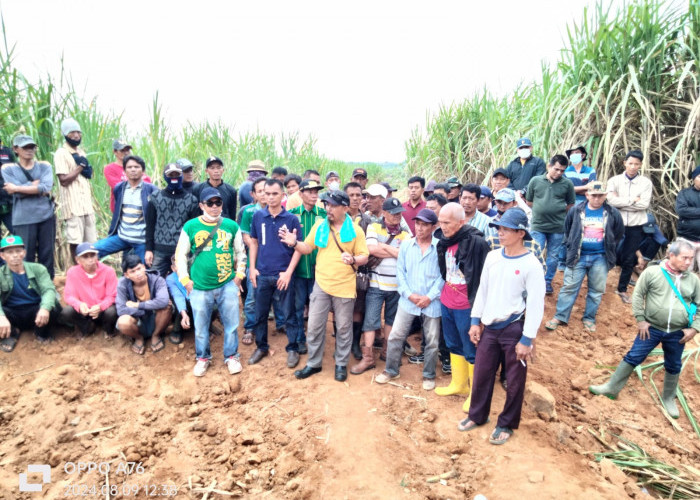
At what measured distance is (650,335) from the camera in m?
3.55

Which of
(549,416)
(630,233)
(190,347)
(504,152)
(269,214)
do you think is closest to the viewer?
(549,416)

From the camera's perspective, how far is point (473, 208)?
400 cm

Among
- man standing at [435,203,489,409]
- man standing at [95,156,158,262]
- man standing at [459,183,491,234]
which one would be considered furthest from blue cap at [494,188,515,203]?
man standing at [95,156,158,262]

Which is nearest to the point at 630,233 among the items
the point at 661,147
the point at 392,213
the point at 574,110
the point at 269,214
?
the point at 661,147

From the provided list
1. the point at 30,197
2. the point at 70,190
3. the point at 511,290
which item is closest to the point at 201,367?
the point at 30,197

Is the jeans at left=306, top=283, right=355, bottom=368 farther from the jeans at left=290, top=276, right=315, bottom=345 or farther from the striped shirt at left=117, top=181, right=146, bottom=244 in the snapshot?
the striped shirt at left=117, top=181, right=146, bottom=244

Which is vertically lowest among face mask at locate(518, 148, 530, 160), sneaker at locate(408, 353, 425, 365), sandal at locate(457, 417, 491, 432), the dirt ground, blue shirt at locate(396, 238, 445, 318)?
the dirt ground

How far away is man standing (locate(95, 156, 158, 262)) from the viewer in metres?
4.62

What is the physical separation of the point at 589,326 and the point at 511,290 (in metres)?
2.98

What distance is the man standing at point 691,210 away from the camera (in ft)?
16.0

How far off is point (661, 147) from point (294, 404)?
6.11 m

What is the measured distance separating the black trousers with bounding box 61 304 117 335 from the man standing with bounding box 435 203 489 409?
11.9ft

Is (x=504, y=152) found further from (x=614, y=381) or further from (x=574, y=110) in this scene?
(x=614, y=381)

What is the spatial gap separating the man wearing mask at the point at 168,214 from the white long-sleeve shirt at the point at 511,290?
3154 millimetres
